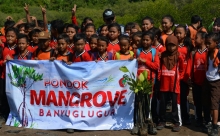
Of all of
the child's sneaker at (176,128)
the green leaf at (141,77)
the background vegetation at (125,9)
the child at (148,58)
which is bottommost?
the child's sneaker at (176,128)

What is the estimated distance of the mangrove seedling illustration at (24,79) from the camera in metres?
6.45

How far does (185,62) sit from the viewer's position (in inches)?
253

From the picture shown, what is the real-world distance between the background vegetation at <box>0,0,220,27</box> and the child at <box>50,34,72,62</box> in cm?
1016

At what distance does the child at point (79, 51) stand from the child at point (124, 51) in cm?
53

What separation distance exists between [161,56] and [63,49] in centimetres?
171

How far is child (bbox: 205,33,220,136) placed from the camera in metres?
5.90

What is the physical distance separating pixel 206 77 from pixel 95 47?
201 cm

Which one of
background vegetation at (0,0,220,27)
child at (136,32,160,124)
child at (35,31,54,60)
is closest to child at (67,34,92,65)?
child at (35,31,54,60)

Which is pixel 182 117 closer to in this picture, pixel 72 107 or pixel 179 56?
pixel 179 56

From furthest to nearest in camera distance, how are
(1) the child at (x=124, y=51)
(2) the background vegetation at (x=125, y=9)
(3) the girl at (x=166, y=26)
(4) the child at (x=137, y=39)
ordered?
(2) the background vegetation at (x=125, y=9), (3) the girl at (x=166, y=26), (4) the child at (x=137, y=39), (1) the child at (x=124, y=51)

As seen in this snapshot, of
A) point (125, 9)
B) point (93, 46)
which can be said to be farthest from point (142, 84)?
point (125, 9)

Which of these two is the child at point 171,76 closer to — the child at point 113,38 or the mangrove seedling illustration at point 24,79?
the child at point 113,38

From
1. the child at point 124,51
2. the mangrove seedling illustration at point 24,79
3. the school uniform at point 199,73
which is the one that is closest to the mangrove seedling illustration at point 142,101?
the child at point 124,51

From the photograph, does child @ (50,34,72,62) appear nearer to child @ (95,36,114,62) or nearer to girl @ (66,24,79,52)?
girl @ (66,24,79,52)
